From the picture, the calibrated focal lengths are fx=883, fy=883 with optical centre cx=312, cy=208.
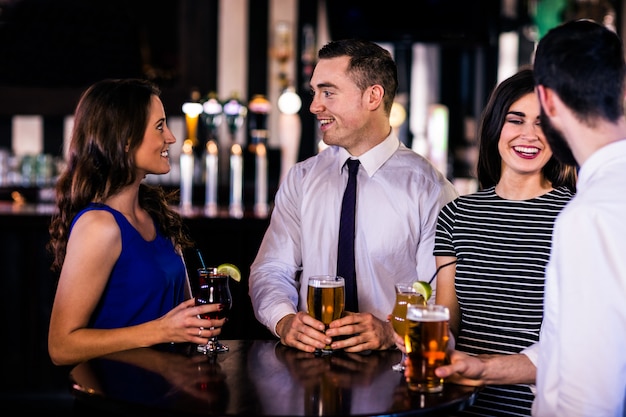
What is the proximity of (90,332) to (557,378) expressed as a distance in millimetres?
1309

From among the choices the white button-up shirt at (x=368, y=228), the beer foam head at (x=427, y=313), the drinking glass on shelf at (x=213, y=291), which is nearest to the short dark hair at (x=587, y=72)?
the beer foam head at (x=427, y=313)

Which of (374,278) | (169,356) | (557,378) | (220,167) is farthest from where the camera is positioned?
(220,167)

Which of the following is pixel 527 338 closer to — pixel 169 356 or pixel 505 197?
pixel 505 197

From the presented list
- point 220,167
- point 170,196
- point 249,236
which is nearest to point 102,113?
point 170,196

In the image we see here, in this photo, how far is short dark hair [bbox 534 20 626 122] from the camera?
1.82 metres

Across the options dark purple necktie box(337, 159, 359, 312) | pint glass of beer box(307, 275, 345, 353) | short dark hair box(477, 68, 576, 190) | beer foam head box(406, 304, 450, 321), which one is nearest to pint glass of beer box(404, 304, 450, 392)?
beer foam head box(406, 304, 450, 321)

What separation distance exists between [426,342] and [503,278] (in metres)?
0.58

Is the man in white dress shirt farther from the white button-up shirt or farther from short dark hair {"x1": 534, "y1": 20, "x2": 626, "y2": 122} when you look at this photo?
short dark hair {"x1": 534, "y1": 20, "x2": 626, "y2": 122}

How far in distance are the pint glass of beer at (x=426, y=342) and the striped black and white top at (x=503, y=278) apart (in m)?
0.50

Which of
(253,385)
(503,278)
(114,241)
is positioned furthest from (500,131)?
(114,241)

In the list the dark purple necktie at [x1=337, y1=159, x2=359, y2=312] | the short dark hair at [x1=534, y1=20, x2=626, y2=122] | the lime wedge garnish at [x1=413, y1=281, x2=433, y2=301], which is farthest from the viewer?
the dark purple necktie at [x1=337, y1=159, x2=359, y2=312]

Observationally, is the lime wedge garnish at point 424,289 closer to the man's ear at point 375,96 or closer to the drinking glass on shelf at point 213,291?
the drinking glass on shelf at point 213,291

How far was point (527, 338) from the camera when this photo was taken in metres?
2.44

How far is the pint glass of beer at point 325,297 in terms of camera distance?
7.75ft
